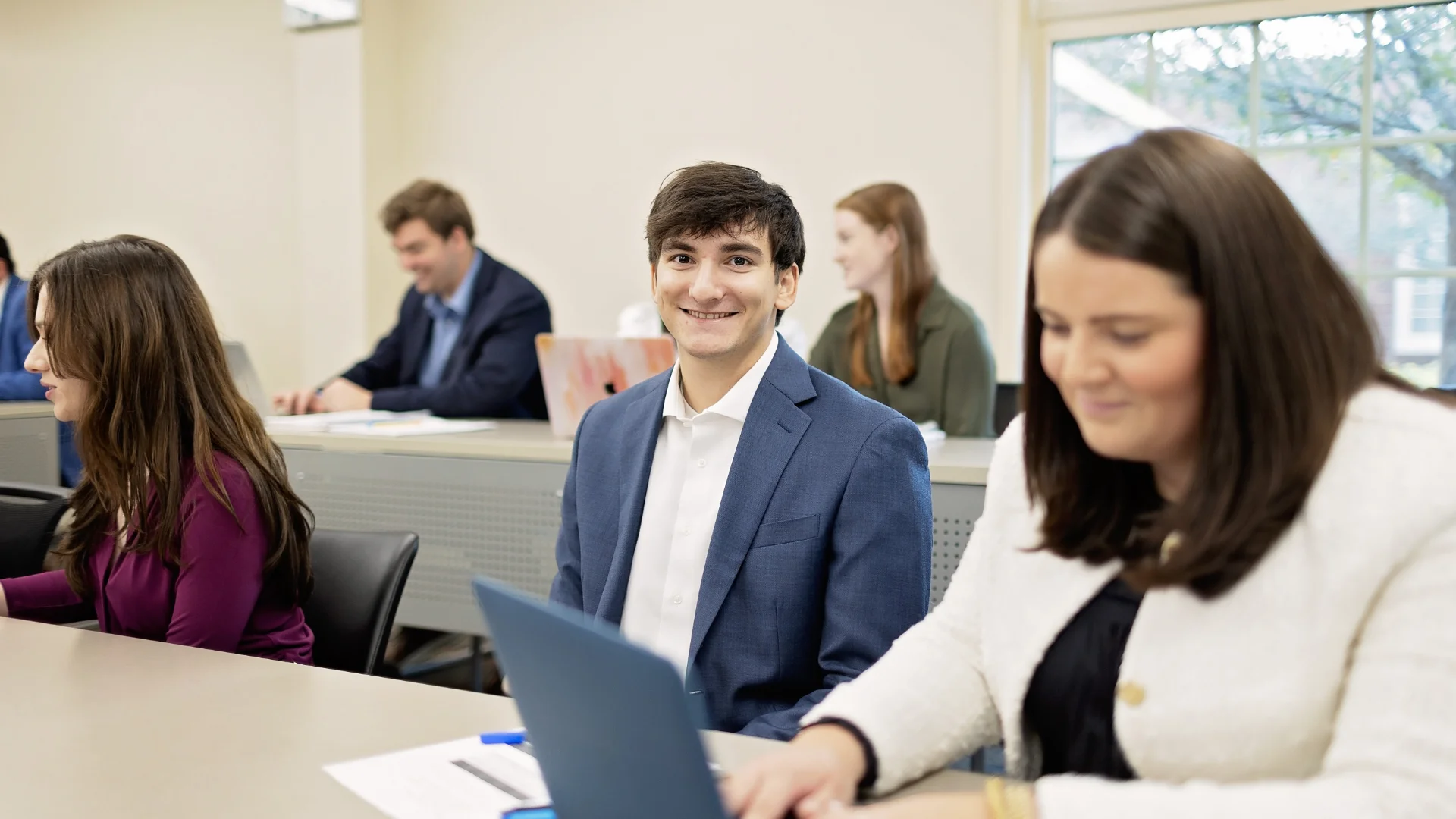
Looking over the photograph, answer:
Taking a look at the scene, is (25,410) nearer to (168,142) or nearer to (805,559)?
(168,142)

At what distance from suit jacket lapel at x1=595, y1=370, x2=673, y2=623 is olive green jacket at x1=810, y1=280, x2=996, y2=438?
1694 mm

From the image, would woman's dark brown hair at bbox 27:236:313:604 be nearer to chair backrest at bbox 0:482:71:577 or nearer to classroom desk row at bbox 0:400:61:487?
chair backrest at bbox 0:482:71:577

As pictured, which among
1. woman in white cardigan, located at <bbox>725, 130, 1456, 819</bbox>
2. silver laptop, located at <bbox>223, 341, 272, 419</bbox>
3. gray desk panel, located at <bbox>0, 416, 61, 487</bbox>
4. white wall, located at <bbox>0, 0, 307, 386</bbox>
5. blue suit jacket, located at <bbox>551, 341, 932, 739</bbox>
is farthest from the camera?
white wall, located at <bbox>0, 0, 307, 386</bbox>

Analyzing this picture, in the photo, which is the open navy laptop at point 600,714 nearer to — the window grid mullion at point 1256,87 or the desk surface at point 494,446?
the desk surface at point 494,446

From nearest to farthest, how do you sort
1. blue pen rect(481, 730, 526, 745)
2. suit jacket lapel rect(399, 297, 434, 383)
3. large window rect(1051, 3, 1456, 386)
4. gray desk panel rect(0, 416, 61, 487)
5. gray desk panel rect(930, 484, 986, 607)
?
blue pen rect(481, 730, 526, 745), gray desk panel rect(930, 484, 986, 607), gray desk panel rect(0, 416, 61, 487), large window rect(1051, 3, 1456, 386), suit jacket lapel rect(399, 297, 434, 383)

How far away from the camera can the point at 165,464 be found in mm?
1705

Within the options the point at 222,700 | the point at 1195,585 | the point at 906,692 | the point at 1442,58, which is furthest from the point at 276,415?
the point at 1442,58

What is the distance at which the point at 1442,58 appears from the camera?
3.95 m

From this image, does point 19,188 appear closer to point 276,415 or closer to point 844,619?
point 276,415

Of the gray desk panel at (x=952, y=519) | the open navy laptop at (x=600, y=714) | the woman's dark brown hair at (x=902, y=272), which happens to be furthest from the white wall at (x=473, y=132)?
the open navy laptop at (x=600, y=714)

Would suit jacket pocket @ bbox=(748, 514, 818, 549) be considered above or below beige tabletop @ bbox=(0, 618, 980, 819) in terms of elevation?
above

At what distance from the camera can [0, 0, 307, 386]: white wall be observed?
18.9 feet

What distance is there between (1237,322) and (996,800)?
1.24 feet

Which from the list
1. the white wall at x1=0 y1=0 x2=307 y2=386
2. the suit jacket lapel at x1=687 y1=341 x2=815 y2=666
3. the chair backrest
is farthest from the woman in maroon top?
the white wall at x1=0 y1=0 x2=307 y2=386
